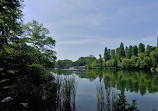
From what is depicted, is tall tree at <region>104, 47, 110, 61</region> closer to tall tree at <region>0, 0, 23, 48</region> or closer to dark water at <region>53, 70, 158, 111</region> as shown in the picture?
dark water at <region>53, 70, 158, 111</region>

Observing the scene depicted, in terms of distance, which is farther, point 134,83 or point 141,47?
point 141,47

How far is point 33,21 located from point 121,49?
47783mm

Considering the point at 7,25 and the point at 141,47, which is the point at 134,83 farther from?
the point at 141,47

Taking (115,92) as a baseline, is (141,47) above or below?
above

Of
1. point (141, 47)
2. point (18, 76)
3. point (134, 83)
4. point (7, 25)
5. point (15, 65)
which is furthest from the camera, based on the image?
point (141, 47)

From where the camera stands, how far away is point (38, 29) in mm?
16188

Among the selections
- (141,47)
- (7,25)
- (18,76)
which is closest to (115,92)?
(18,76)

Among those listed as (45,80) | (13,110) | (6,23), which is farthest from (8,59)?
(45,80)

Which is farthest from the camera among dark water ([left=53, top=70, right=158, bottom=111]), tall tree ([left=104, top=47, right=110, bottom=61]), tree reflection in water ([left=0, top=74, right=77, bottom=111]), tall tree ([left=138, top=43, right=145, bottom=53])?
tall tree ([left=104, top=47, right=110, bottom=61])

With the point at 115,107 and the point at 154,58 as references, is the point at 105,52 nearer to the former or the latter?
the point at 154,58

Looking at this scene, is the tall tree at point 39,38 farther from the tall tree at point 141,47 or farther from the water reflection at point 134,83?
the tall tree at point 141,47

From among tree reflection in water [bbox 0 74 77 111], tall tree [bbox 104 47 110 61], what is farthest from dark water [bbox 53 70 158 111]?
tall tree [bbox 104 47 110 61]

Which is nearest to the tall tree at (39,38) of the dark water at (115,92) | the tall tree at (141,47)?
the dark water at (115,92)

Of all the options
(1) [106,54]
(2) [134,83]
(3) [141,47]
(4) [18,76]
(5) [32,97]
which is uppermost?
(3) [141,47]
